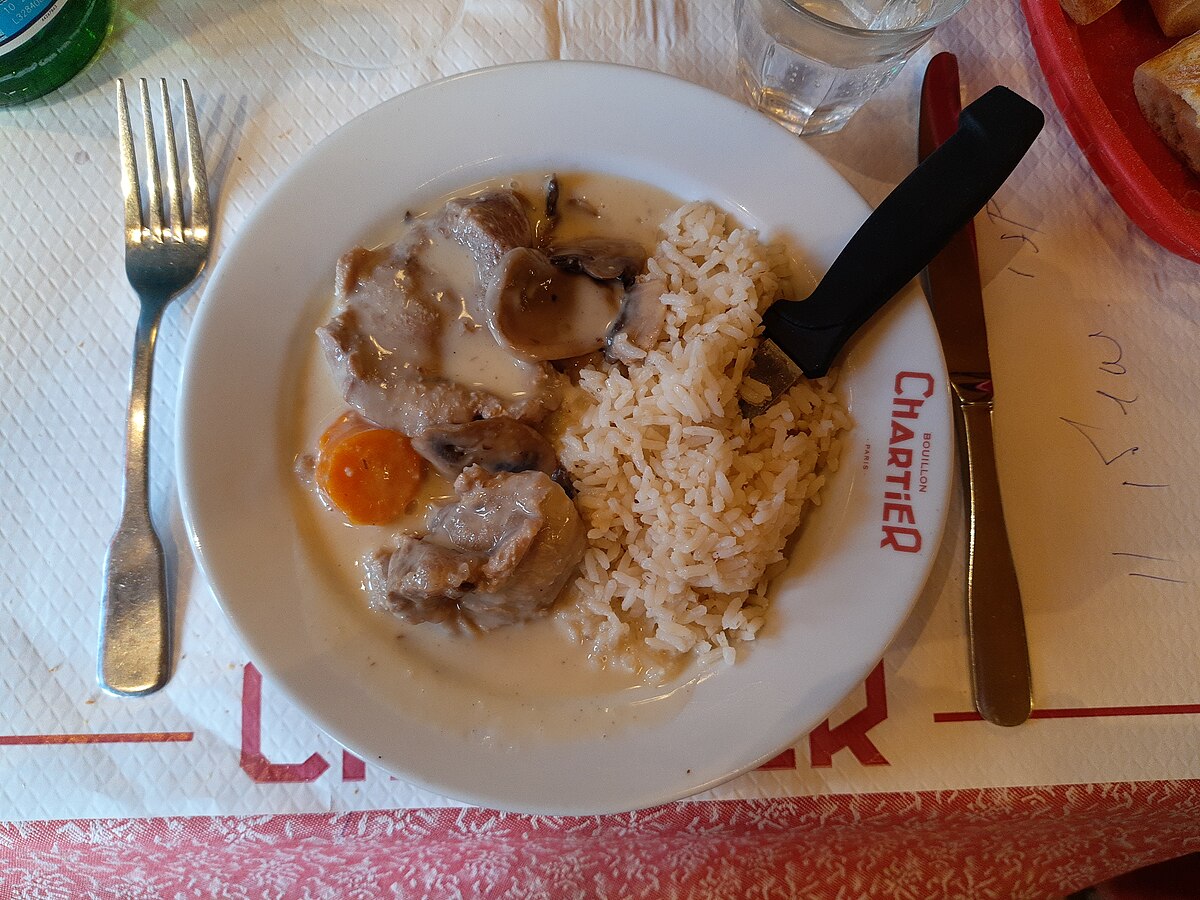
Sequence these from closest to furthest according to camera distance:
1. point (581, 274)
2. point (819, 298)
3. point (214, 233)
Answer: point (819, 298) < point (581, 274) < point (214, 233)

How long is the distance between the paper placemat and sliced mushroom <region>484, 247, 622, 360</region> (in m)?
0.79

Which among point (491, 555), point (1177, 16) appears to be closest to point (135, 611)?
point (491, 555)

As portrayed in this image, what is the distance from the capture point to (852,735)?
1.81 m

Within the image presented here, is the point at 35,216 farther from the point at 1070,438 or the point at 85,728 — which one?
the point at 1070,438

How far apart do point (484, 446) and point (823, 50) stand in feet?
4.41

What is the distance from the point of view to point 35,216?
6.64 ft

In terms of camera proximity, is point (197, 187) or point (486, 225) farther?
point (197, 187)

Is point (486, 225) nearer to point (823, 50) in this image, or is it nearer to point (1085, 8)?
point (823, 50)

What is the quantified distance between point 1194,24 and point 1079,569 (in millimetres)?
1567

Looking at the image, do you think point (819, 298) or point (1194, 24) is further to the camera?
point (1194, 24)

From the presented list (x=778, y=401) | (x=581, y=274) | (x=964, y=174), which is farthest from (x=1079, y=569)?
(x=581, y=274)

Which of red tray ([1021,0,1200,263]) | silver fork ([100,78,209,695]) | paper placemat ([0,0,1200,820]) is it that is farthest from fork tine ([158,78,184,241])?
red tray ([1021,0,1200,263])

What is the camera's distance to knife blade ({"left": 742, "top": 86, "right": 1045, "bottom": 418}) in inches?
60.3

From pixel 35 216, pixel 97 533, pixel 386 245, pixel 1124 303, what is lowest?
pixel 97 533
